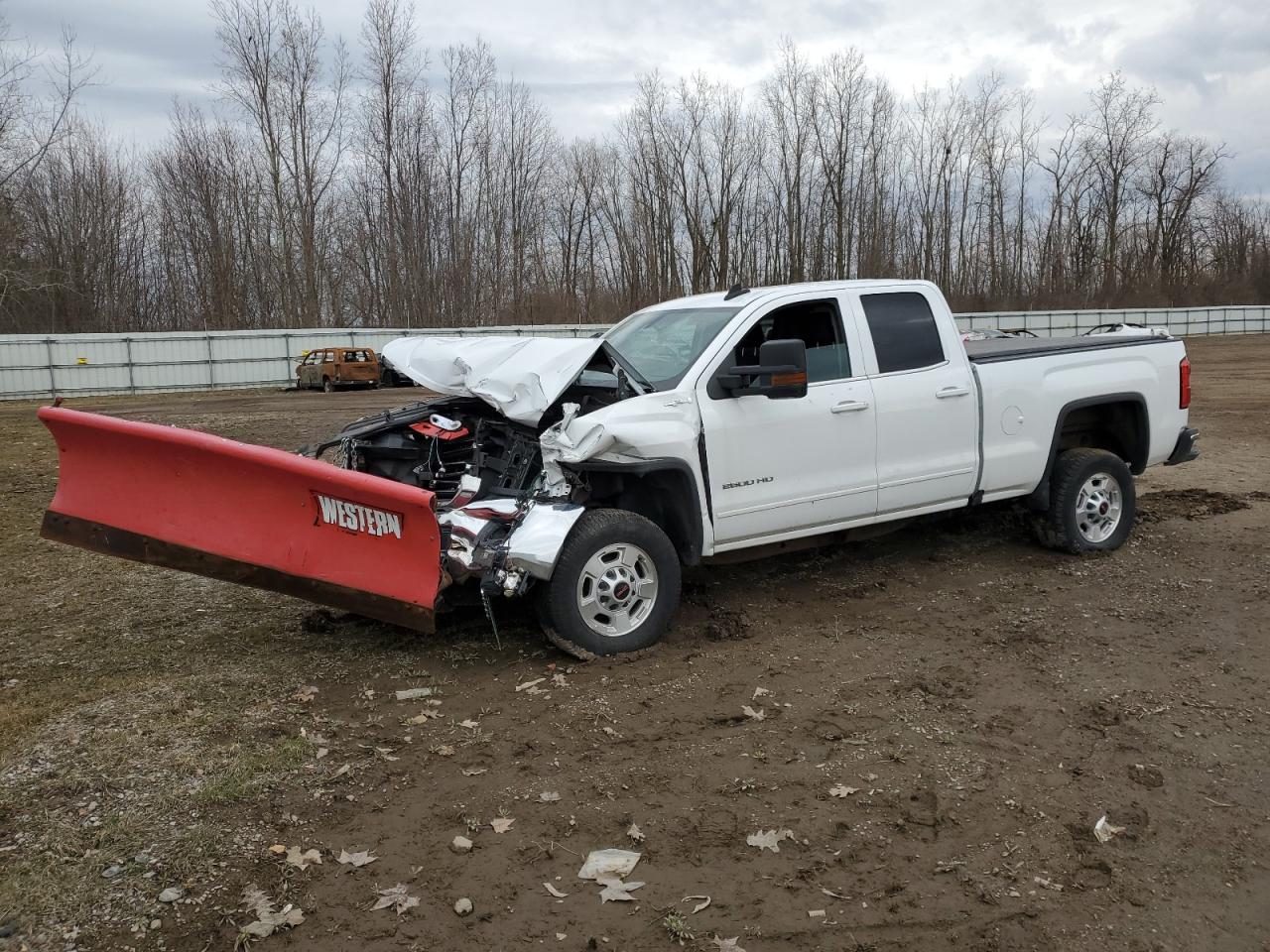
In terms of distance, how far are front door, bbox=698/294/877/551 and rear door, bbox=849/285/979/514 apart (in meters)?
0.13

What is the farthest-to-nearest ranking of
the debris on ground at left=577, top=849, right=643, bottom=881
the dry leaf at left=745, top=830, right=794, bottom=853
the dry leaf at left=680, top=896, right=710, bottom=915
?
the dry leaf at left=745, top=830, right=794, bottom=853 < the debris on ground at left=577, top=849, right=643, bottom=881 < the dry leaf at left=680, top=896, right=710, bottom=915

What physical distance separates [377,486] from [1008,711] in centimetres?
328

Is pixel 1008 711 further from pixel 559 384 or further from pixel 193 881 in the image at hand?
pixel 193 881

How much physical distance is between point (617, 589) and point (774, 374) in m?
1.49

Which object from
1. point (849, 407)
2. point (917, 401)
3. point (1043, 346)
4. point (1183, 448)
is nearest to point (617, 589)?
point (849, 407)

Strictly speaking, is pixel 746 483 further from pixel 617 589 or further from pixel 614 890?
pixel 614 890

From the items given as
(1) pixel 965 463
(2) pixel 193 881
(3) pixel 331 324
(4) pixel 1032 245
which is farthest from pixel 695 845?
(4) pixel 1032 245

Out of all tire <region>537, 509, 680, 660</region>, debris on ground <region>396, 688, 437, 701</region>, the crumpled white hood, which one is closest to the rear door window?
the crumpled white hood

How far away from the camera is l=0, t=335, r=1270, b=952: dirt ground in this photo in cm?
312

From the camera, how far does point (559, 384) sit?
214 inches

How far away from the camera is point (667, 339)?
6.23 meters

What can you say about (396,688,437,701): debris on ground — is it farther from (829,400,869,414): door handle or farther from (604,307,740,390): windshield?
(829,400,869,414): door handle

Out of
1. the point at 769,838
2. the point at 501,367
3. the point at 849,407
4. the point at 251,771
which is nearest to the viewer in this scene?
the point at 769,838

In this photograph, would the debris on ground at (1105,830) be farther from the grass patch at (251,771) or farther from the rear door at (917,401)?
the grass patch at (251,771)
